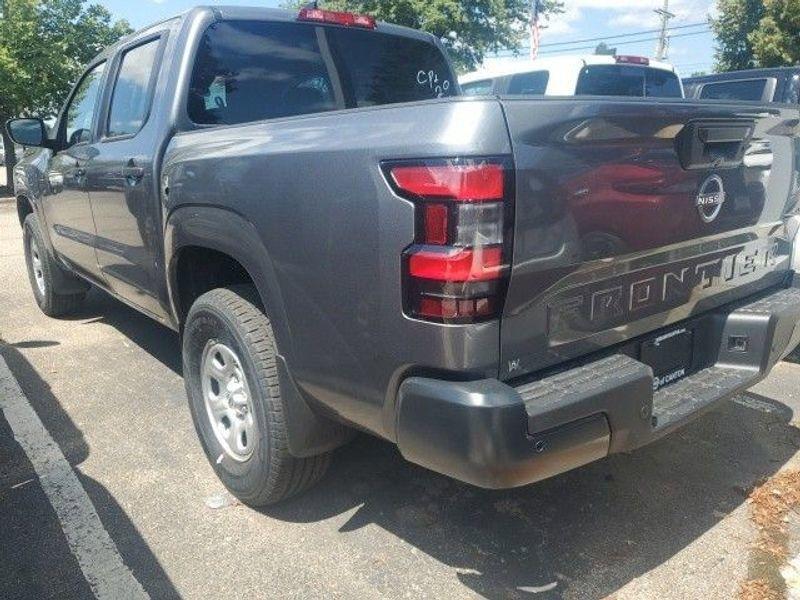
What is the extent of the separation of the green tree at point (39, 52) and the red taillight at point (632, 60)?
16.6 metres

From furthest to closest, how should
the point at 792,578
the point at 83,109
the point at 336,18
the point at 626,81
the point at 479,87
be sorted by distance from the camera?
1. the point at 479,87
2. the point at 626,81
3. the point at 83,109
4. the point at 336,18
5. the point at 792,578

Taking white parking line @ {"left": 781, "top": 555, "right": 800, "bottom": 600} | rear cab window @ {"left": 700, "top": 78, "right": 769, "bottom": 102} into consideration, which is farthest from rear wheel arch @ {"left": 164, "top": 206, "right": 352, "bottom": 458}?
rear cab window @ {"left": 700, "top": 78, "right": 769, "bottom": 102}

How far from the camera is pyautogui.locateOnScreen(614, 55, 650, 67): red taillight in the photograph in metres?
7.59

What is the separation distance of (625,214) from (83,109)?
3.85 m

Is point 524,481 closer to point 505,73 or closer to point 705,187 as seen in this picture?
point 705,187

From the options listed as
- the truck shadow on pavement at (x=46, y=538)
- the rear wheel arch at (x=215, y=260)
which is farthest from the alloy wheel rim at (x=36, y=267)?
the rear wheel arch at (x=215, y=260)

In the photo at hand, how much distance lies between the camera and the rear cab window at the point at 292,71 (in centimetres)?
315

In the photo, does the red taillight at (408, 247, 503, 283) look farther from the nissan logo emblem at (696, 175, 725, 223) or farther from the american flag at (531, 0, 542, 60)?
the american flag at (531, 0, 542, 60)

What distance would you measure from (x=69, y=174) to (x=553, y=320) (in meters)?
3.51

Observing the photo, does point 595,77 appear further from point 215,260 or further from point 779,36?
point 779,36

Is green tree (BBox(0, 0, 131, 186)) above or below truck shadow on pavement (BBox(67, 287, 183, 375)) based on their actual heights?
above

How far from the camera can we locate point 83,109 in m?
4.50

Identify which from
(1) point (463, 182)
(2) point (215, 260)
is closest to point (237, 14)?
(2) point (215, 260)

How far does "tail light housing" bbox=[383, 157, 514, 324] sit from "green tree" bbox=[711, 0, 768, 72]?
24.0 m
